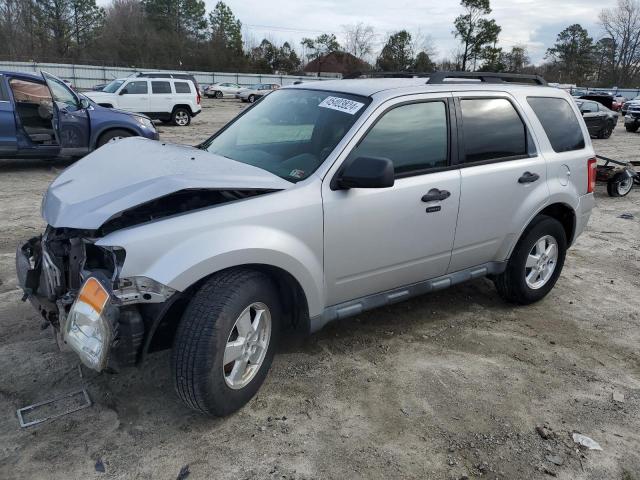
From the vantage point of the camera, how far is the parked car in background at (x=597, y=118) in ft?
68.1

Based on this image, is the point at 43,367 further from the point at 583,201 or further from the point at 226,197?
the point at 583,201

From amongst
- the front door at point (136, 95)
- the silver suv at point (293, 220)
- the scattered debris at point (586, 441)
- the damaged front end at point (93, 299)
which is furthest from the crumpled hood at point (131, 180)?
the front door at point (136, 95)

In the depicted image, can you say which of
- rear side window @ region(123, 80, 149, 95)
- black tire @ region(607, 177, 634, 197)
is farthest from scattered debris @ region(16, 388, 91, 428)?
rear side window @ region(123, 80, 149, 95)

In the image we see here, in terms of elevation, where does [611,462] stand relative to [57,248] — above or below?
below

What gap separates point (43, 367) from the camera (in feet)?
11.2

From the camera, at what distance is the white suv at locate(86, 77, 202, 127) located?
18703mm

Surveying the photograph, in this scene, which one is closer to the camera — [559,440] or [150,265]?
[150,265]

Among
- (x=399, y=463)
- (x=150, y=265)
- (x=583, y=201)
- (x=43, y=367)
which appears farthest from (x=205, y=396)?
(x=583, y=201)

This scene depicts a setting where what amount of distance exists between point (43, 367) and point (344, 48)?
8171 centimetres

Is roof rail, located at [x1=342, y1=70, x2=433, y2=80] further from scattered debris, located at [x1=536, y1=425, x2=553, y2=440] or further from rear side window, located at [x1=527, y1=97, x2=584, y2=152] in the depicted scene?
scattered debris, located at [x1=536, y1=425, x2=553, y2=440]

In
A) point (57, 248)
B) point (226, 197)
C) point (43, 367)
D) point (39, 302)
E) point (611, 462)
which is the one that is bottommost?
point (611, 462)

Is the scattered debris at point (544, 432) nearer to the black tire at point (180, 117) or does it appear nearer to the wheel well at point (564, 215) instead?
the wheel well at point (564, 215)

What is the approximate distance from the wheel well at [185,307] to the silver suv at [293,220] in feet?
0.03

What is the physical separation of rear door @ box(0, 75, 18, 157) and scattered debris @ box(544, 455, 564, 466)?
9.31 meters
